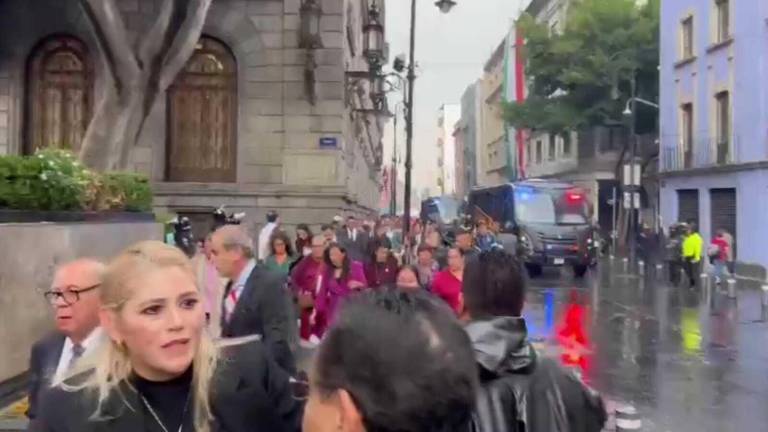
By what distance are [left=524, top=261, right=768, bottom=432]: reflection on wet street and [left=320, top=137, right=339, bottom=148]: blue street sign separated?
5236 mm

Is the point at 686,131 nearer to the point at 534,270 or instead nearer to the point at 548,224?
the point at 548,224

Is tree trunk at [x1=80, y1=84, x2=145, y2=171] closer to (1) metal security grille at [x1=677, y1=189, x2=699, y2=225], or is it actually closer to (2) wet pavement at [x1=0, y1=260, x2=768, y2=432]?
(2) wet pavement at [x1=0, y1=260, x2=768, y2=432]

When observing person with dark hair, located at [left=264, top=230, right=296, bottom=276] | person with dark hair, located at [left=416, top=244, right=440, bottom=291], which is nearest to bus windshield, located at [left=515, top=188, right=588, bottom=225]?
person with dark hair, located at [left=264, top=230, right=296, bottom=276]

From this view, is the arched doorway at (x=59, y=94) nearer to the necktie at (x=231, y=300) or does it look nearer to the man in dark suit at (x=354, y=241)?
the man in dark suit at (x=354, y=241)

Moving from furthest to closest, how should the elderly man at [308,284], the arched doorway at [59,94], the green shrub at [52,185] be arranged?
the arched doorway at [59,94]
the elderly man at [308,284]
the green shrub at [52,185]

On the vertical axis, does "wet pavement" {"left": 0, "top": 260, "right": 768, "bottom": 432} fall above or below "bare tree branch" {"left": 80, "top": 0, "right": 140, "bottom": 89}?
below

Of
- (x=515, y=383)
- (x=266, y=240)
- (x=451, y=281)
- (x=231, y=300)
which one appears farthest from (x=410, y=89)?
(x=515, y=383)

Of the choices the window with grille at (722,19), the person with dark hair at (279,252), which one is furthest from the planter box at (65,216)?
the window with grille at (722,19)

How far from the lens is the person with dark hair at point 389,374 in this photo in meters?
1.81

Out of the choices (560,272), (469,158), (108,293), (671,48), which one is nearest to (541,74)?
(671,48)

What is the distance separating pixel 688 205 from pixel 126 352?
36.4 metres

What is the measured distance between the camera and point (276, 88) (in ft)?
72.2

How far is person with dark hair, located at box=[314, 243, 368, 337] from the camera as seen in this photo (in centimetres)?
1127

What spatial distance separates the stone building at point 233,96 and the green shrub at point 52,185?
893cm
